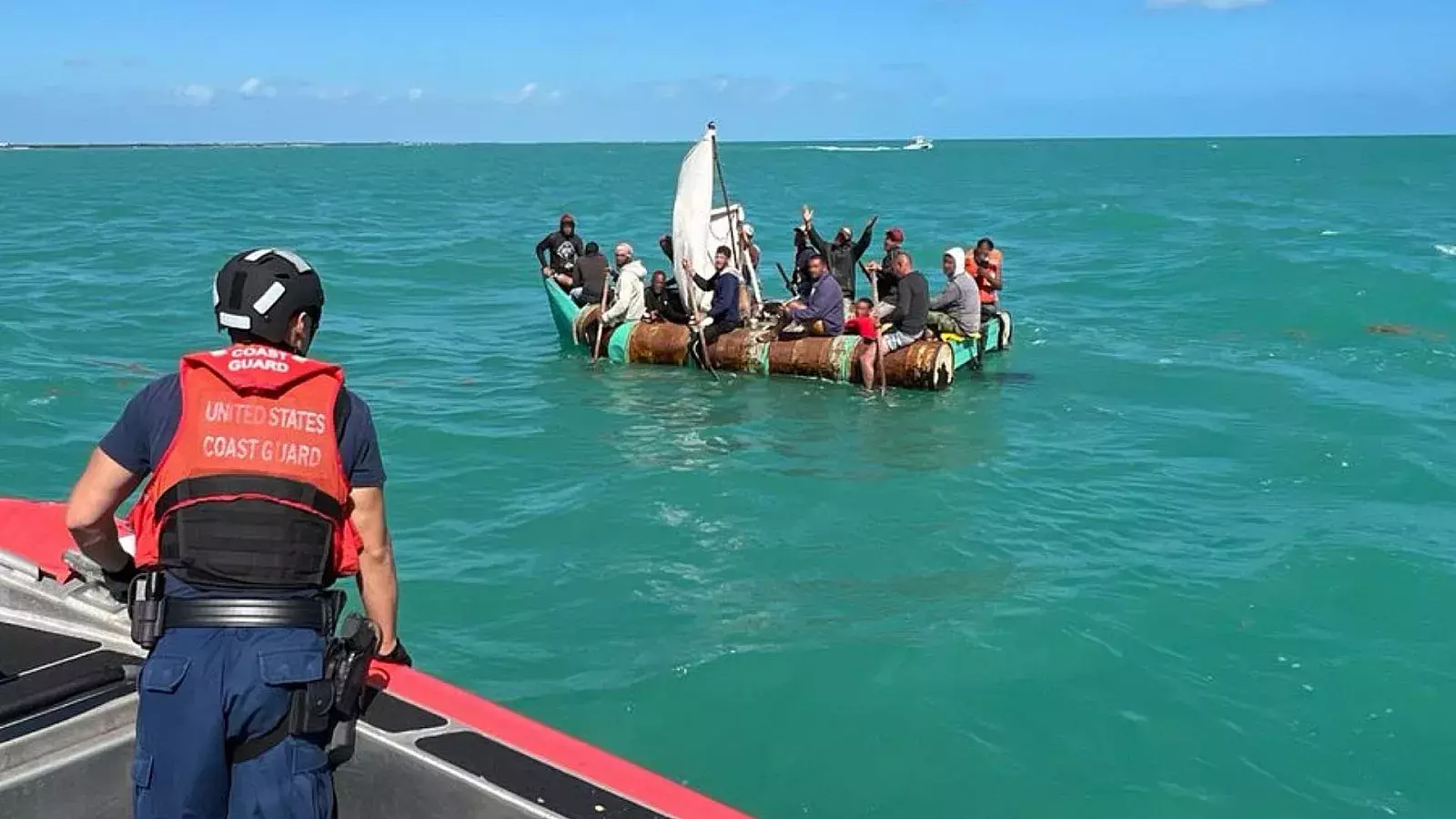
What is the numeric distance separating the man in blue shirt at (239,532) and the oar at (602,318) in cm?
1561

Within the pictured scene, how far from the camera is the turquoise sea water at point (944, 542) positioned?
295 inches

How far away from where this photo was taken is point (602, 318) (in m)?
19.0

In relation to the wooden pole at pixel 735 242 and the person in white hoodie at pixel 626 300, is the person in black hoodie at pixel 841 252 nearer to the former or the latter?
the wooden pole at pixel 735 242

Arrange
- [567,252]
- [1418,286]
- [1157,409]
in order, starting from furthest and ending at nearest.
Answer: [1418,286], [567,252], [1157,409]

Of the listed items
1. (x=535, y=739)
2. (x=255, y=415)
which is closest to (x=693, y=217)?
(x=535, y=739)

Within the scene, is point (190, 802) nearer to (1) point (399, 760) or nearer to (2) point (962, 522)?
(1) point (399, 760)

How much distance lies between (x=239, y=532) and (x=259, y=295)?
63cm

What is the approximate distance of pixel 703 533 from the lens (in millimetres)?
11336

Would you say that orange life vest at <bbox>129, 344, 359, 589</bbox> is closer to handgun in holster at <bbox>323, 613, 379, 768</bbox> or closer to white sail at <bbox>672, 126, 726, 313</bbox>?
handgun in holster at <bbox>323, 613, 379, 768</bbox>

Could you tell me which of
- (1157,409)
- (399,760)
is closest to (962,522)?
(1157,409)

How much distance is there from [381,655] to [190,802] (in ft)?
2.73

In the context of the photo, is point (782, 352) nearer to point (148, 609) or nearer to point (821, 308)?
point (821, 308)

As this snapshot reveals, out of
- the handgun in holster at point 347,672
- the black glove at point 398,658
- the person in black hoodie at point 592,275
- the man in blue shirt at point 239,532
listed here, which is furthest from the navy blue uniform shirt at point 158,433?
the person in black hoodie at point 592,275

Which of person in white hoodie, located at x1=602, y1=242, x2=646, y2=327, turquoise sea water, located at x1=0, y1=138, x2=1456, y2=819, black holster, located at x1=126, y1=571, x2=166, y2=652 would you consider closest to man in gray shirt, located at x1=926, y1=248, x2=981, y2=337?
turquoise sea water, located at x1=0, y1=138, x2=1456, y2=819
